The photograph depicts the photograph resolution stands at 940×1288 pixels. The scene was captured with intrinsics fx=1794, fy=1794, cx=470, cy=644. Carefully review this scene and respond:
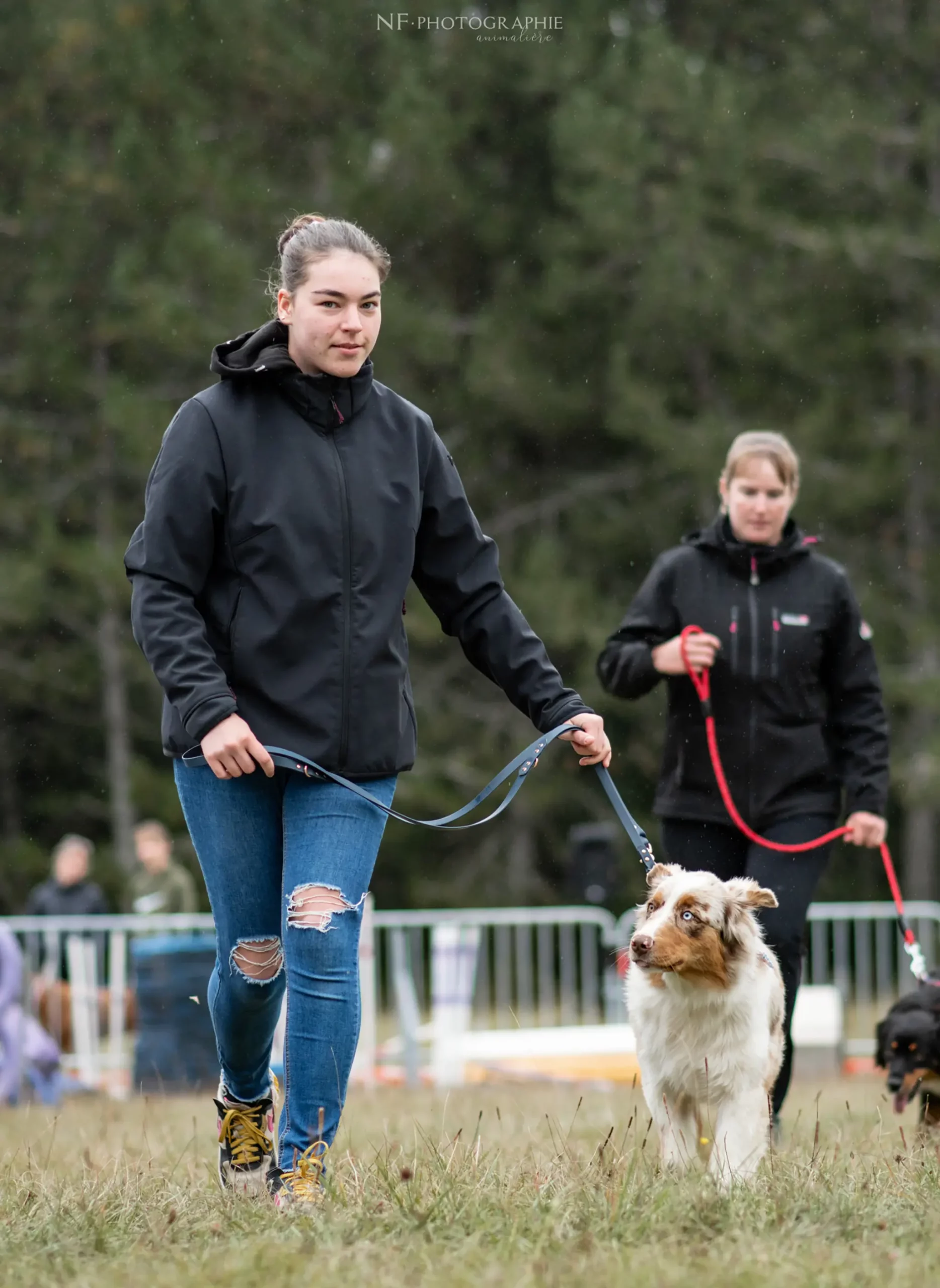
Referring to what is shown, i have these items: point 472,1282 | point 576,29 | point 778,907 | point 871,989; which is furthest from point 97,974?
point 576,29

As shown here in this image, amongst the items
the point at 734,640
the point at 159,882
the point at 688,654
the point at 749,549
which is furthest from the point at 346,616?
the point at 159,882

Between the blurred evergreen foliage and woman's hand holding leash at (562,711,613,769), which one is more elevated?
the blurred evergreen foliage

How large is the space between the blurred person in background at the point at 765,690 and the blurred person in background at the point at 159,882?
812 cm

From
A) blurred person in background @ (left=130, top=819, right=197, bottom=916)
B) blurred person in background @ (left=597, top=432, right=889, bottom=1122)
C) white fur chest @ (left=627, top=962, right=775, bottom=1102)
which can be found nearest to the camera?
white fur chest @ (left=627, top=962, right=775, bottom=1102)

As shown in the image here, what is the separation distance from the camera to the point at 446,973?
41.0 feet

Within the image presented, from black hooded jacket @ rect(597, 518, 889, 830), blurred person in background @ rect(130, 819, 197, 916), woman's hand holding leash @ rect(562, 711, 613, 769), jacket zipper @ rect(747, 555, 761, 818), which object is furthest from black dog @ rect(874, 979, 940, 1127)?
blurred person in background @ rect(130, 819, 197, 916)

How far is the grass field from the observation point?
298 centimetres

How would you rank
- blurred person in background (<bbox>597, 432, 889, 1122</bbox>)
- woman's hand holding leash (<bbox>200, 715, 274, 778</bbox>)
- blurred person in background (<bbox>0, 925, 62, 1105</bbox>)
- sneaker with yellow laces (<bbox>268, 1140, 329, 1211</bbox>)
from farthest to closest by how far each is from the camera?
1. blurred person in background (<bbox>0, 925, 62, 1105</bbox>)
2. blurred person in background (<bbox>597, 432, 889, 1122</bbox>)
3. woman's hand holding leash (<bbox>200, 715, 274, 778</bbox>)
4. sneaker with yellow laces (<bbox>268, 1140, 329, 1211</bbox>)

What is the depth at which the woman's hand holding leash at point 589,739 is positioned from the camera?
411cm

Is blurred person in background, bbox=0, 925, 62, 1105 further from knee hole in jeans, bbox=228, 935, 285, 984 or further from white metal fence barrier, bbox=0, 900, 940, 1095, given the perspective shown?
knee hole in jeans, bbox=228, 935, 285, 984

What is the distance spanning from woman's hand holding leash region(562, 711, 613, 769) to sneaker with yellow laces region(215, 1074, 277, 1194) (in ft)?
3.65

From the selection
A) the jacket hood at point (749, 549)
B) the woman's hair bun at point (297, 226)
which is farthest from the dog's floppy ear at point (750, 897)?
the woman's hair bun at point (297, 226)

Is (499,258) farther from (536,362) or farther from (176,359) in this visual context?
(176,359)

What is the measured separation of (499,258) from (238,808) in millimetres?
18036
